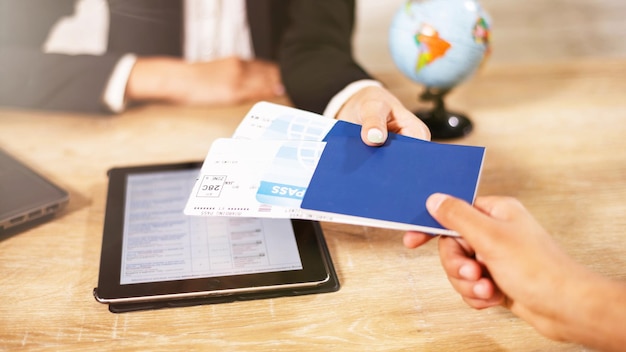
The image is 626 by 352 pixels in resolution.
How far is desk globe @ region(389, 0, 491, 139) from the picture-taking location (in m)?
0.91

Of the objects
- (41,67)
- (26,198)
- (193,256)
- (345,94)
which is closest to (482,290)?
(193,256)

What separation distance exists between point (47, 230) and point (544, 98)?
920 mm

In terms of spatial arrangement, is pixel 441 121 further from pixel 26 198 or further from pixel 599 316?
pixel 26 198

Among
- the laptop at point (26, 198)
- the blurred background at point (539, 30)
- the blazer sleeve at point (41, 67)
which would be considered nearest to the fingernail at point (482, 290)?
the laptop at point (26, 198)

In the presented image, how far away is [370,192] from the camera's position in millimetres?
637

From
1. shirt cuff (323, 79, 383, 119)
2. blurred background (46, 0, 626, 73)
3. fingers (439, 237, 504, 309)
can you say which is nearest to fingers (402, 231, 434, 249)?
fingers (439, 237, 504, 309)

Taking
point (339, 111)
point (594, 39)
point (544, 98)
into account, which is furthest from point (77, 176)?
point (594, 39)

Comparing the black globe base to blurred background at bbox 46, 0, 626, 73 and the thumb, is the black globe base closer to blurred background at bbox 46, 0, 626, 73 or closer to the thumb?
the thumb

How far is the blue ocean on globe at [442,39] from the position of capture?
91cm

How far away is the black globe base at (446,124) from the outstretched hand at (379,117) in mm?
189

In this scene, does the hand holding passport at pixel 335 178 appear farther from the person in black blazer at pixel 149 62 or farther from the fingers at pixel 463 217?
the person in black blazer at pixel 149 62

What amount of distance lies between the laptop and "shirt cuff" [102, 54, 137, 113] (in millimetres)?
253

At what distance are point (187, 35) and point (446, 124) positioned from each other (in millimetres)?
686

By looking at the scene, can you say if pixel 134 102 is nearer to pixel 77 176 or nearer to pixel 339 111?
pixel 77 176
